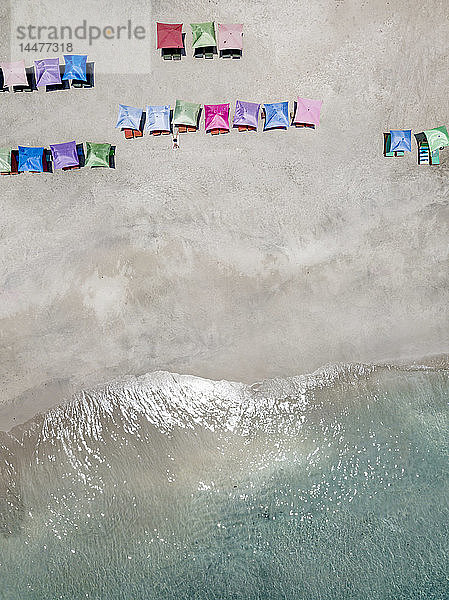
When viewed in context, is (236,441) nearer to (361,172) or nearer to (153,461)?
(153,461)

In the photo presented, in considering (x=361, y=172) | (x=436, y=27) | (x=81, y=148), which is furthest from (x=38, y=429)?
(x=436, y=27)

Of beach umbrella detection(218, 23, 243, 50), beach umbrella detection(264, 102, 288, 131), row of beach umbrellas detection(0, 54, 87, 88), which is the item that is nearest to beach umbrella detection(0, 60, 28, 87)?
row of beach umbrellas detection(0, 54, 87, 88)

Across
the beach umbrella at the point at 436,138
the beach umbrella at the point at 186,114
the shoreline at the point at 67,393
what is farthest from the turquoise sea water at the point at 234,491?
the beach umbrella at the point at 186,114

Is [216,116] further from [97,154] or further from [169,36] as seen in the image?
[97,154]

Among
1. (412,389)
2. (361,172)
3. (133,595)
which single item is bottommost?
(133,595)

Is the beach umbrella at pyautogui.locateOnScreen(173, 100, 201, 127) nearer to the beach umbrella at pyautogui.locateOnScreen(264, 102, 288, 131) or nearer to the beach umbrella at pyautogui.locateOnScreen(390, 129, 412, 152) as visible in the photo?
the beach umbrella at pyautogui.locateOnScreen(264, 102, 288, 131)
